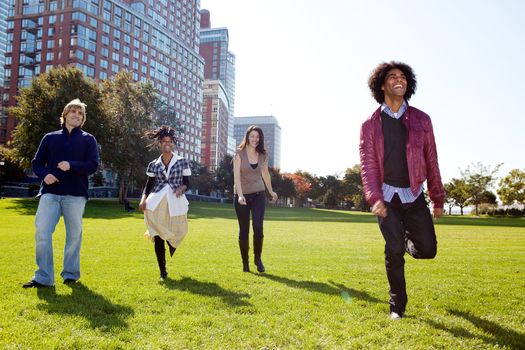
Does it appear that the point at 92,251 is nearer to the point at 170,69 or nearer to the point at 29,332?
the point at 29,332

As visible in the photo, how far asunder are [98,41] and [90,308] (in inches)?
3606

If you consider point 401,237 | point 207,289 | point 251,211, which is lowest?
point 207,289

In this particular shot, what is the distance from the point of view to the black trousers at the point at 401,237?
455 cm

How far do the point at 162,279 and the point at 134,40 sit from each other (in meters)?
99.6

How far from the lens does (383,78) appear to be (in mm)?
5020

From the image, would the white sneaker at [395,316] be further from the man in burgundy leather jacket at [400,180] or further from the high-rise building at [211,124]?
the high-rise building at [211,124]

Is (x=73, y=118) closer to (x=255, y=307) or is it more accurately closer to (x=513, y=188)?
(x=255, y=307)

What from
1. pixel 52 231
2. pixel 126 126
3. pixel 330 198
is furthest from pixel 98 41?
pixel 52 231

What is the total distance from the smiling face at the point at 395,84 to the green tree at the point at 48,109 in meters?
34.2

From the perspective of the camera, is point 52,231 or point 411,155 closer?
point 411,155

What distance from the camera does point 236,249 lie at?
35.8 ft

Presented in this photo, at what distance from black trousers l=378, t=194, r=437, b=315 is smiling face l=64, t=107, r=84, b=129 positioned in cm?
451

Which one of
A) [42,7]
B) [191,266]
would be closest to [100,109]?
[191,266]

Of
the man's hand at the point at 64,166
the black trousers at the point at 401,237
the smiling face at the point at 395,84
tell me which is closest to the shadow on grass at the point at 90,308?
the man's hand at the point at 64,166
